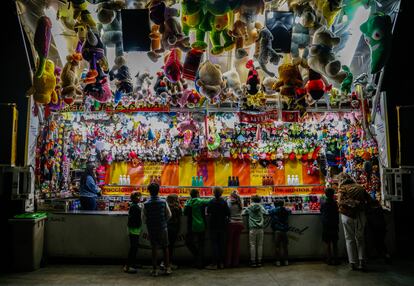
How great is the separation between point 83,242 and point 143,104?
11.3ft

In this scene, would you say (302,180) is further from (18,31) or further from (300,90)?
(18,31)

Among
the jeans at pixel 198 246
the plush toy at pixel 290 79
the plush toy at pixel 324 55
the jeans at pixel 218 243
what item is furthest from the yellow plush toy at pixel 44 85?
the plush toy at pixel 324 55

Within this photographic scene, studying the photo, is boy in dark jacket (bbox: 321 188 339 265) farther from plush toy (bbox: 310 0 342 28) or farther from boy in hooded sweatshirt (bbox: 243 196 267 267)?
plush toy (bbox: 310 0 342 28)

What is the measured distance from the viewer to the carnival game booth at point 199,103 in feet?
16.4

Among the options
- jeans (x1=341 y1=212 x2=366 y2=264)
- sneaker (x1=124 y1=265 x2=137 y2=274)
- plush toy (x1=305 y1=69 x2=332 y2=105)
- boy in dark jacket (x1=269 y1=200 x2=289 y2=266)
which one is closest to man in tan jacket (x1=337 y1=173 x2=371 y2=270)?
jeans (x1=341 y1=212 x2=366 y2=264)

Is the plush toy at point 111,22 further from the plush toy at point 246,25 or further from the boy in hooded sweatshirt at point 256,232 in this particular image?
the boy in hooded sweatshirt at point 256,232

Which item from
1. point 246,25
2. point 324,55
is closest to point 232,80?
point 246,25

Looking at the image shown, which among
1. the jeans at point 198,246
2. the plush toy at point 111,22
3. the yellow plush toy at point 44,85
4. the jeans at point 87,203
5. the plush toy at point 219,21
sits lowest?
the jeans at point 198,246

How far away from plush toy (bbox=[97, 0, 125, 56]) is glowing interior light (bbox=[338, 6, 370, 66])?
4.34 meters

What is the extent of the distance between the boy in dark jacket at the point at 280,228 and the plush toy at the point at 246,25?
2924 mm

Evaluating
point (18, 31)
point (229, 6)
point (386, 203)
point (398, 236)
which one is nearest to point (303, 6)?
point (229, 6)

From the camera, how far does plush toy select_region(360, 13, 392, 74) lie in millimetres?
4945

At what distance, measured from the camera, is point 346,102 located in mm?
8867

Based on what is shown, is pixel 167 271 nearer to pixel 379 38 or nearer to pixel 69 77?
pixel 69 77
